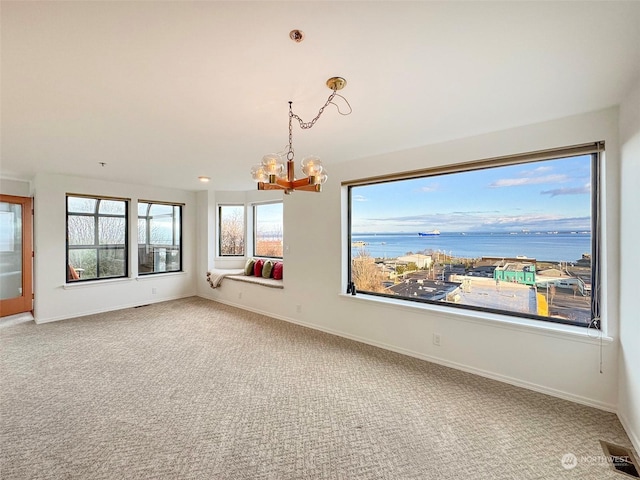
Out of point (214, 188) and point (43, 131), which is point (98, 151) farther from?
point (214, 188)

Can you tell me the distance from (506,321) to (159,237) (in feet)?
21.2

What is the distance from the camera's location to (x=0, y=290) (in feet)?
15.9

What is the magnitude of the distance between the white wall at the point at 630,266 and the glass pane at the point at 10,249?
8169 mm

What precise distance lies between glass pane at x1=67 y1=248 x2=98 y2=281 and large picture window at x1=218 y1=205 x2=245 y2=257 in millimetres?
2405

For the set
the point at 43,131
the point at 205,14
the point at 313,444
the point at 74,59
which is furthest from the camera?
the point at 43,131

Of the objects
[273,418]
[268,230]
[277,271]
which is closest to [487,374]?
[273,418]

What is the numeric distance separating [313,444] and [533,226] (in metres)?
2.82

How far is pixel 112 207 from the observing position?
5.41m

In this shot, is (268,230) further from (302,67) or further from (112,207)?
(302,67)

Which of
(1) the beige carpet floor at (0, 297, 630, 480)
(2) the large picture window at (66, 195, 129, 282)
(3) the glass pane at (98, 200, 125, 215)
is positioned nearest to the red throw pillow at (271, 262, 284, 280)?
(1) the beige carpet floor at (0, 297, 630, 480)

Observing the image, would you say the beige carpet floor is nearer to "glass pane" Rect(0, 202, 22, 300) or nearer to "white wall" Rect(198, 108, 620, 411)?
"white wall" Rect(198, 108, 620, 411)

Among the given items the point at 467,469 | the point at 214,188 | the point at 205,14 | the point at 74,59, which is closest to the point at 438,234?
the point at 467,469

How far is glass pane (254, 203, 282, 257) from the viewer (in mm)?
6148

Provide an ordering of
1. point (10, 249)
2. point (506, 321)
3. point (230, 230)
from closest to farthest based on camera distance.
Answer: point (506, 321) → point (10, 249) → point (230, 230)
